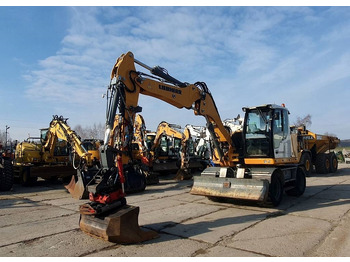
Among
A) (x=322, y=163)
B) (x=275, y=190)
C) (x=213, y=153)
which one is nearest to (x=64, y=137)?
(x=213, y=153)

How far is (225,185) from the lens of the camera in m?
8.48

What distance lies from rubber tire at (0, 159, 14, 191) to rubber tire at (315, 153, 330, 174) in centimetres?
1650

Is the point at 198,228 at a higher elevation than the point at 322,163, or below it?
below

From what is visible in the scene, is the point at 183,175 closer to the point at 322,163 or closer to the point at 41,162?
the point at 41,162

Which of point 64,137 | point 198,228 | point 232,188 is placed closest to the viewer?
point 198,228

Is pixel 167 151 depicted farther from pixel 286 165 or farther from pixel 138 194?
pixel 286 165

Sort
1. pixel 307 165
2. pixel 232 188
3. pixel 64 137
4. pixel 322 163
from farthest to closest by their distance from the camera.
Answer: pixel 322 163 < pixel 307 165 < pixel 64 137 < pixel 232 188

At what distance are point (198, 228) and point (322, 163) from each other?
47.6 feet

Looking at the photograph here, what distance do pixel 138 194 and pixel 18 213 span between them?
407 cm

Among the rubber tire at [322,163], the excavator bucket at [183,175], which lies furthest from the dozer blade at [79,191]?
the rubber tire at [322,163]

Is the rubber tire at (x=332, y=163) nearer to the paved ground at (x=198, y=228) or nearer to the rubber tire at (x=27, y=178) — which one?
the paved ground at (x=198, y=228)

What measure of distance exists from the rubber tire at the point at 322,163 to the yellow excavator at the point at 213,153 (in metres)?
9.00

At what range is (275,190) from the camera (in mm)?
8516

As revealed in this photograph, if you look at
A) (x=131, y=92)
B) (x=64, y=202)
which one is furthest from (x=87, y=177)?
(x=131, y=92)
